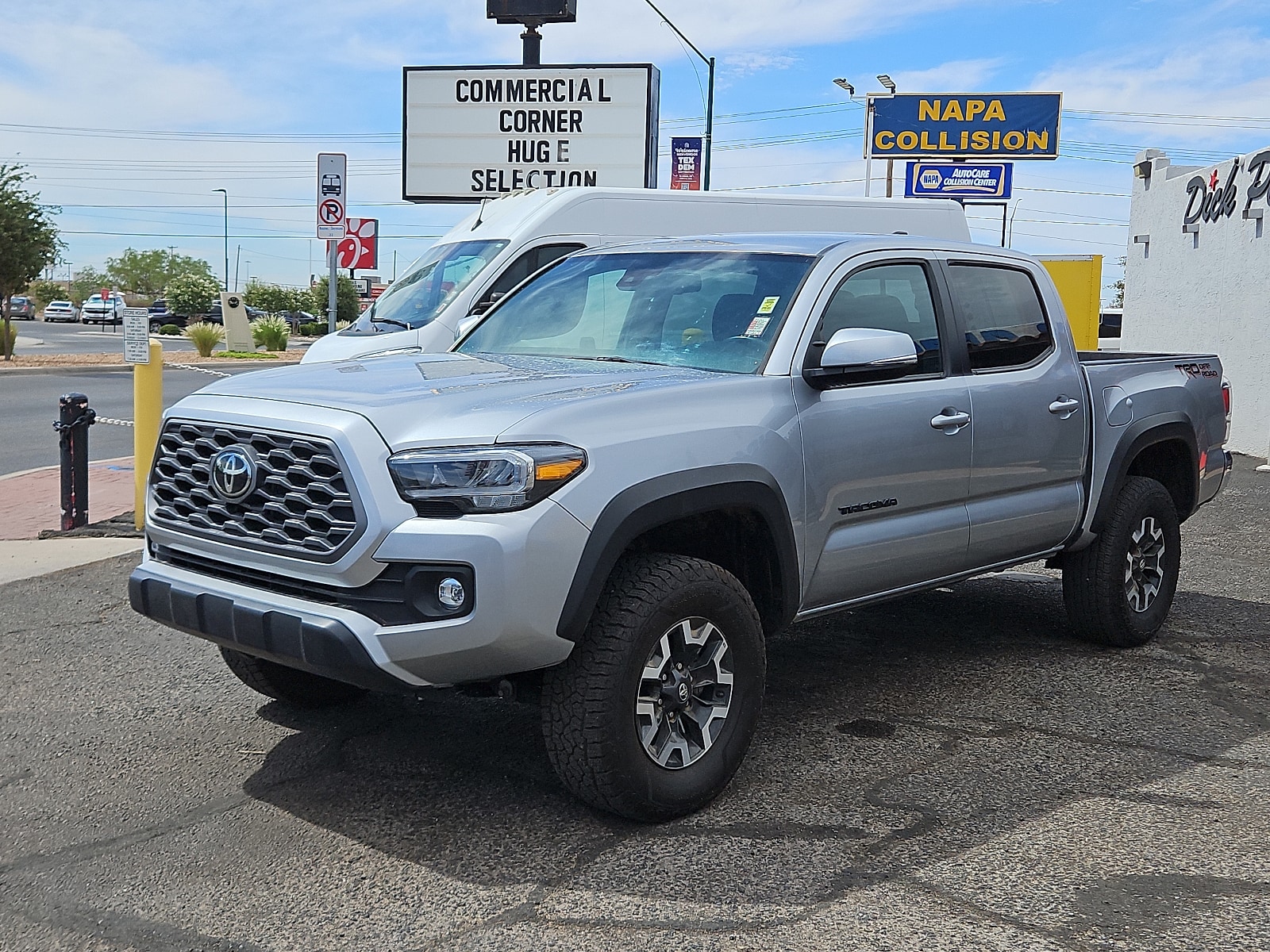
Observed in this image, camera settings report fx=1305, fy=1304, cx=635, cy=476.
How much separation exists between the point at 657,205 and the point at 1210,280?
8.44 m

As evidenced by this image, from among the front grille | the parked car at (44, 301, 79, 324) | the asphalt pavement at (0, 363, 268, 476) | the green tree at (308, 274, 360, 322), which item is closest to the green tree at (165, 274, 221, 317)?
the green tree at (308, 274, 360, 322)

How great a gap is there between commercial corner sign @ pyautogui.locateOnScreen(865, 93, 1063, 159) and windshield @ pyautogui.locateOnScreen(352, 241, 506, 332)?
88.6 ft

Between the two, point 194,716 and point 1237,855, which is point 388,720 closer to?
point 194,716

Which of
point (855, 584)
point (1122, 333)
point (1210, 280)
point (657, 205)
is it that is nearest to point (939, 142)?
point (1122, 333)

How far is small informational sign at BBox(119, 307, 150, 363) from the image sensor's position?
9.16 meters

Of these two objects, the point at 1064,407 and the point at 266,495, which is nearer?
the point at 266,495

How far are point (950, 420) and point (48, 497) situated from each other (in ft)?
26.7

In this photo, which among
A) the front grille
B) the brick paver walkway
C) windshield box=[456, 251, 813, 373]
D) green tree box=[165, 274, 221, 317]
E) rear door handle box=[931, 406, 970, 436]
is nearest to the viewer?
the front grille

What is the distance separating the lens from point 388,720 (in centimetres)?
507

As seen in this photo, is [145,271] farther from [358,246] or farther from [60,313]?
[358,246]

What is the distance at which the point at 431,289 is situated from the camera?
12750 mm

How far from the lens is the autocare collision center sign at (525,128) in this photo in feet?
64.5

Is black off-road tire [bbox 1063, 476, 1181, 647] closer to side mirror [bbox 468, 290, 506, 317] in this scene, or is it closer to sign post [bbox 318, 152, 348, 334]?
side mirror [bbox 468, 290, 506, 317]

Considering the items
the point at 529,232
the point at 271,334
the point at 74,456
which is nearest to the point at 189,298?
the point at 271,334
